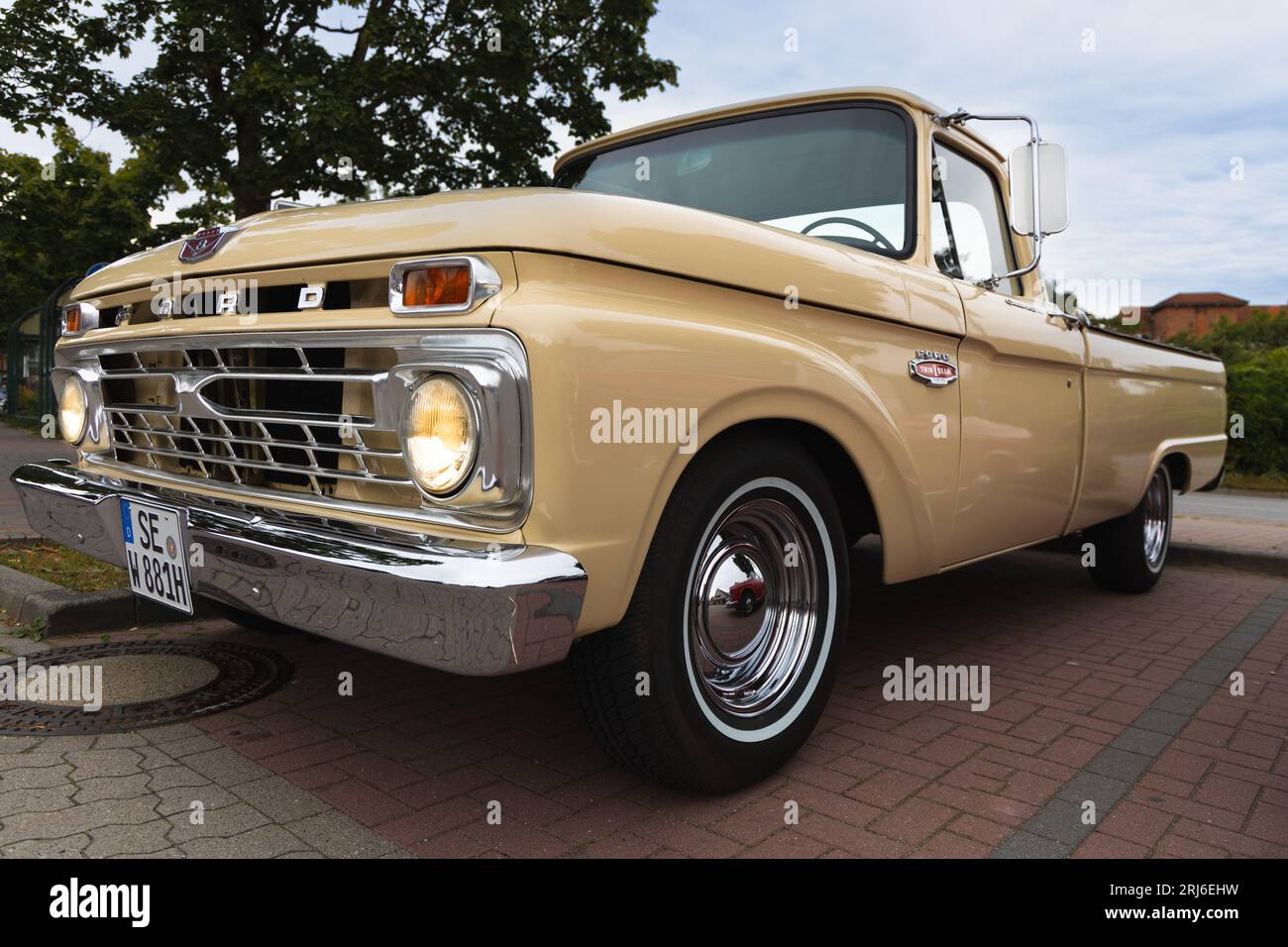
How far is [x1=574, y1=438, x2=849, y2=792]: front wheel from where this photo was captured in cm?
211

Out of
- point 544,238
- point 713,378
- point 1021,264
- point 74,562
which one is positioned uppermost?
point 1021,264

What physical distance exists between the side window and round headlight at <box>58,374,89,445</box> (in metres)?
2.84

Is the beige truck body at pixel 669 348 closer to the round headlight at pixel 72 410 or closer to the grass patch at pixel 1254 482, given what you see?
the round headlight at pixel 72 410

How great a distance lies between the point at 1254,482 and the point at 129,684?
1781 centimetres

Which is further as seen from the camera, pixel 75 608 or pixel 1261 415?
pixel 1261 415

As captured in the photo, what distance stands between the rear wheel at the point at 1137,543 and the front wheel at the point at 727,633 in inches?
123

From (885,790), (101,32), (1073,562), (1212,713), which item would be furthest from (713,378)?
(101,32)

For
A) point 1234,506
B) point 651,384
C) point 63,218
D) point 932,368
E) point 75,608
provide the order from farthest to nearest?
1. point 63,218
2. point 1234,506
3. point 75,608
4. point 932,368
5. point 651,384

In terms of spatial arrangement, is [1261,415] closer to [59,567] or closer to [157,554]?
[59,567]

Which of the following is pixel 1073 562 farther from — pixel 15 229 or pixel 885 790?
pixel 15 229

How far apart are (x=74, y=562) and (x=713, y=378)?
3.95 m

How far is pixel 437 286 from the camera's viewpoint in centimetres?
191

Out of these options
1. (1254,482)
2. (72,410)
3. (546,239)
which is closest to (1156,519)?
(546,239)
